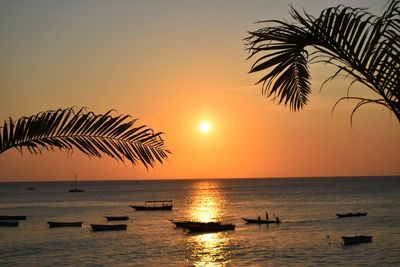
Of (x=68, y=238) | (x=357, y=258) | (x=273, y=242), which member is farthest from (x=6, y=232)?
(x=357, y=258)

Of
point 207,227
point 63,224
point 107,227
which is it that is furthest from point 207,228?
point 63,224

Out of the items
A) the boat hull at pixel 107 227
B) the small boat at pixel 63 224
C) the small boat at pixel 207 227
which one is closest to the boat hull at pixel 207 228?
the small boat at pixel 207 227

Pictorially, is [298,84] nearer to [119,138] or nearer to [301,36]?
[301,36]

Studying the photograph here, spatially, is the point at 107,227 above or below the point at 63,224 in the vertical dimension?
below

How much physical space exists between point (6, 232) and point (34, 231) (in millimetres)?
3713

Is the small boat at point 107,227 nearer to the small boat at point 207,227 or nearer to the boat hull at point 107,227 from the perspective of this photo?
the boat hull at point 107,227

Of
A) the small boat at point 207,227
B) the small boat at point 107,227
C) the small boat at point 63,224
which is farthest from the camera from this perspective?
the small boat at point 63,224

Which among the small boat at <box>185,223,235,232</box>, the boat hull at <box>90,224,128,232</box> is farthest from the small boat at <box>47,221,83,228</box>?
the small boat at <box>185,223,235,232</box>

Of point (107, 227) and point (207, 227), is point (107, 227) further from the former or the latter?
point (207, 227)

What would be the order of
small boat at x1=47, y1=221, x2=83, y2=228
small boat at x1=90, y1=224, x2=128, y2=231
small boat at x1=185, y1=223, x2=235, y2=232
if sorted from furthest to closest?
small boat at x1=47, y1=221, x2=83, y2=228, small boat at x1=90, y1=224, x2=128, y2=231, small boat at x1=185, y1=223, x2=235, y2=232

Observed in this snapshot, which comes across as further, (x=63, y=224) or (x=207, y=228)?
(x=63, y=224)

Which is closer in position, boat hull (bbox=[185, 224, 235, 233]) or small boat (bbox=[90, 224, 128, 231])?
boat hull (bbox=[185, 224, 235, 233])

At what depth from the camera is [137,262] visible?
1677 inches

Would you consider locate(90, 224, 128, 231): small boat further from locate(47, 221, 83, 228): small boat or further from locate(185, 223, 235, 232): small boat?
locate(185, 223, 235, 232): small boat
